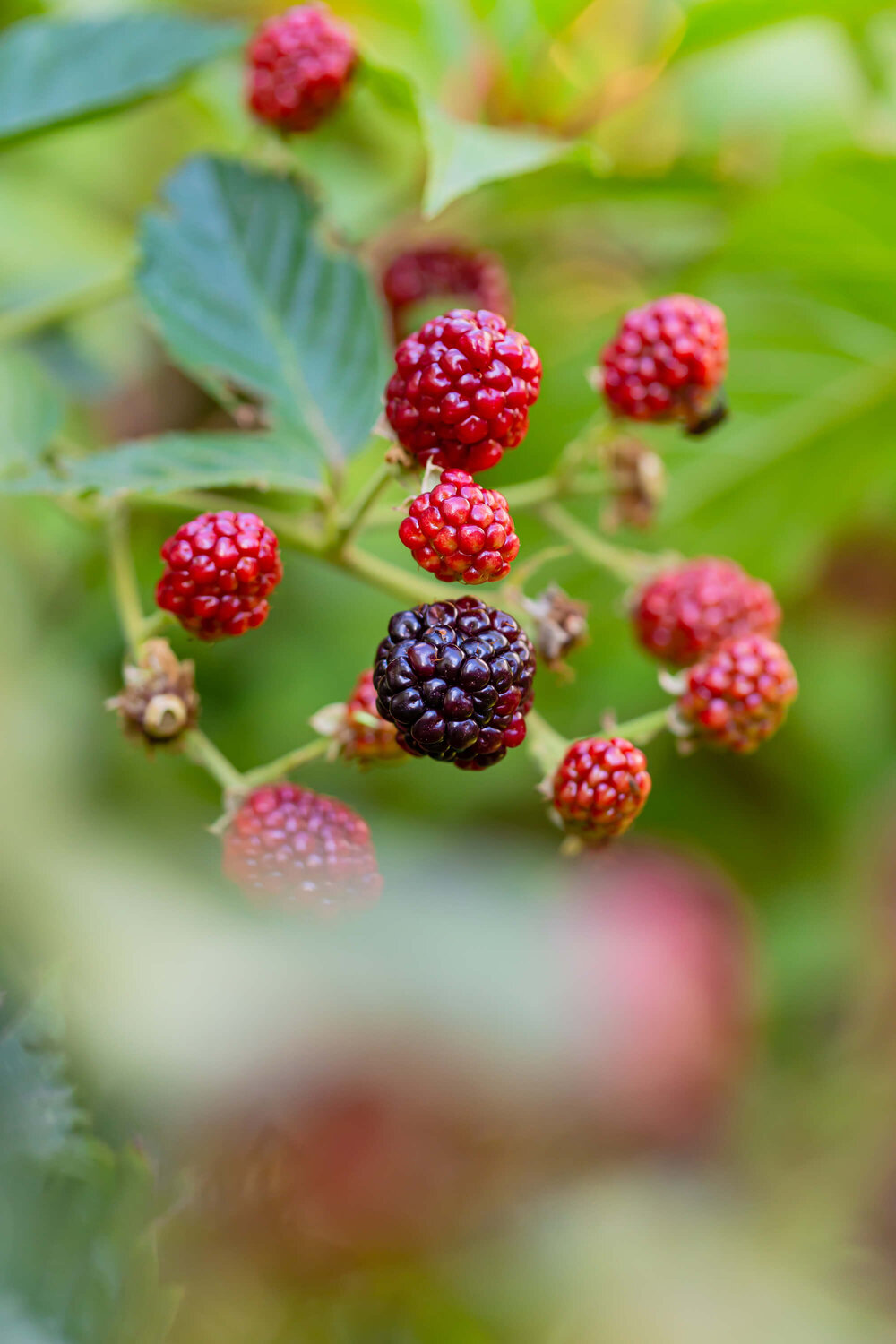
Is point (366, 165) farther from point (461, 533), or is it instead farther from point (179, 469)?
point (461, 533)

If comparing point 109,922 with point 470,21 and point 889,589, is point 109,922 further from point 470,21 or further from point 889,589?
point 889,589

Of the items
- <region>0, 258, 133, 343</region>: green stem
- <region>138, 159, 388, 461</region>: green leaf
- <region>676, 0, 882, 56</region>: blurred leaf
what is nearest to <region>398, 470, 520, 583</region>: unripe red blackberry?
<region>138, 159, 388, 461</region>: green leaf

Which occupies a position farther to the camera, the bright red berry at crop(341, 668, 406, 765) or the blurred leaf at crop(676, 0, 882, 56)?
the blurred leaf at crop(676, 0, 882, 56)

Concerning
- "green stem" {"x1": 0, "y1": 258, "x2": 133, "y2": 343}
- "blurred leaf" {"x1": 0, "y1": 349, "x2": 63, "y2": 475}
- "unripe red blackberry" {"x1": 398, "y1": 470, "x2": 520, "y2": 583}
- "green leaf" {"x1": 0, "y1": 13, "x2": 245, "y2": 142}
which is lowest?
"unripe red blackberry" {"x1": 398, "y1": 470, "x2": 520, "y2": 583}

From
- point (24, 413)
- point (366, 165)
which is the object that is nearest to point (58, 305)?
point (24, 413)

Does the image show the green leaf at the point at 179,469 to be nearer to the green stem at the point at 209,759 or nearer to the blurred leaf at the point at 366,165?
the green stem at the point at 209,759

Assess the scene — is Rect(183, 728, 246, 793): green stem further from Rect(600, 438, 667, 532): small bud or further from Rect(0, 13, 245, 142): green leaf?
Rect(0, 13, 245, 142): green leaf

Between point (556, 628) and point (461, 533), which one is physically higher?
point (461, 533)
